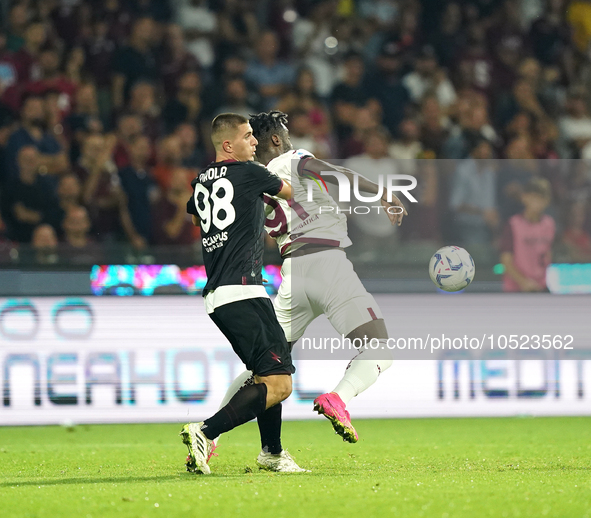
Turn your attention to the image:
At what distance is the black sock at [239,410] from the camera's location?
18.2 feet

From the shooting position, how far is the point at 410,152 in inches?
446

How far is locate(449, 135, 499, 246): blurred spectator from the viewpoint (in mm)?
9492

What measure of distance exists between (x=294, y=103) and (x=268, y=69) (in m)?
1.15

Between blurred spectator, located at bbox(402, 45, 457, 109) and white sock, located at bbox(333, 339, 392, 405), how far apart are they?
6.97 meters

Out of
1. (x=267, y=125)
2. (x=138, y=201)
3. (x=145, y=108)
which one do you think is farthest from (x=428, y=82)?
(x=267, y=125)

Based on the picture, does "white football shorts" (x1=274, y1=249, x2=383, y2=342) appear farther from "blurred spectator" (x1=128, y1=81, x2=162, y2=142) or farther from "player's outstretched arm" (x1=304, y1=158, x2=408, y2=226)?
"blurred spectator" (x1=128, y1=81, x2=162, y2=142)

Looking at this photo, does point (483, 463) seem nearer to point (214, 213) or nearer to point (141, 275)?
point (214, 213)

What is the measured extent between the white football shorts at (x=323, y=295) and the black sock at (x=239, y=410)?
2.85 feet

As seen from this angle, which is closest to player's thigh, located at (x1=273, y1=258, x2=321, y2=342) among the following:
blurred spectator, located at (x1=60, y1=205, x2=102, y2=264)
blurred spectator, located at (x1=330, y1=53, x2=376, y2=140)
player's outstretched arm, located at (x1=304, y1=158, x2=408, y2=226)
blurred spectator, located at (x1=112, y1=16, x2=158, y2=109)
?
player's outstretched arm, located at (x1=304, y1=158, x2=408, y2=226)

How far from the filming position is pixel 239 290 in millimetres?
5570

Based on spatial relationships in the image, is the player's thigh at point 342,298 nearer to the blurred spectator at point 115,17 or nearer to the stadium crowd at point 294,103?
the stadium crowd at point 294,103

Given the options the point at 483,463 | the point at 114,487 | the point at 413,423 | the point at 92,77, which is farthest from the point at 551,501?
the point at 92,77

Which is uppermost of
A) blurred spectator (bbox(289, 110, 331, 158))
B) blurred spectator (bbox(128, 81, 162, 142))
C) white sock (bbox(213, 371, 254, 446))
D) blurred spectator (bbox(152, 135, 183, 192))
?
blurred spectator (bbox(128, 81, 162, 142))

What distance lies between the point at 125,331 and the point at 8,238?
1753mm
